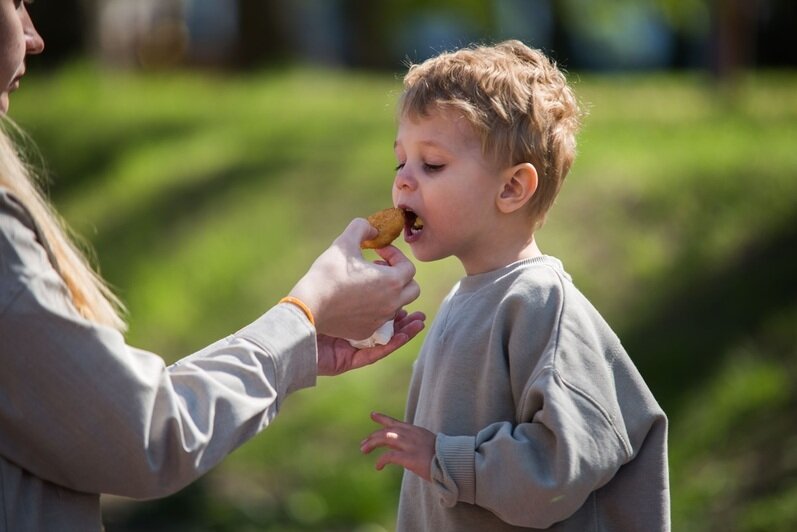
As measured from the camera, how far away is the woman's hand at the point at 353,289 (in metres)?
2.24

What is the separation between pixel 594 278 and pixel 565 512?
14.5 feet

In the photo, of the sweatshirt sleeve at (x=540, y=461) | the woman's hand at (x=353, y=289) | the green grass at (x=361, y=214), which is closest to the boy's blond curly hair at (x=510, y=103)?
the woman's hand at (x=353, y=289)

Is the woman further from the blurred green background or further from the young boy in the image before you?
the blurred green background

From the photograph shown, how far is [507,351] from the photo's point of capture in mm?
2322

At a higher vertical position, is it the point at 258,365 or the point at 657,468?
the point at 258,365

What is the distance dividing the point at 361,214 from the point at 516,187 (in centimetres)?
493

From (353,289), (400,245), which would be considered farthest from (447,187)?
(400,245)

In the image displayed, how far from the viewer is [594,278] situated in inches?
259

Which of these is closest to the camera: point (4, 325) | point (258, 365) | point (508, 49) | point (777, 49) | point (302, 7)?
point (4, 325)

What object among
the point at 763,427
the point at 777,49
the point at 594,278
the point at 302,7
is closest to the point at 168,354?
the point at 594,278

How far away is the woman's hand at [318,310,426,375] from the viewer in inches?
97.0

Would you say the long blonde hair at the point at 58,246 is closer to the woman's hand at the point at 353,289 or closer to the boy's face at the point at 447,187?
the woman's hand at the point at 353,289

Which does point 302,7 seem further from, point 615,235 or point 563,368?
point 563,368

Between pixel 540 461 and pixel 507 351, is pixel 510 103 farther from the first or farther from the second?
pixel 540 461
